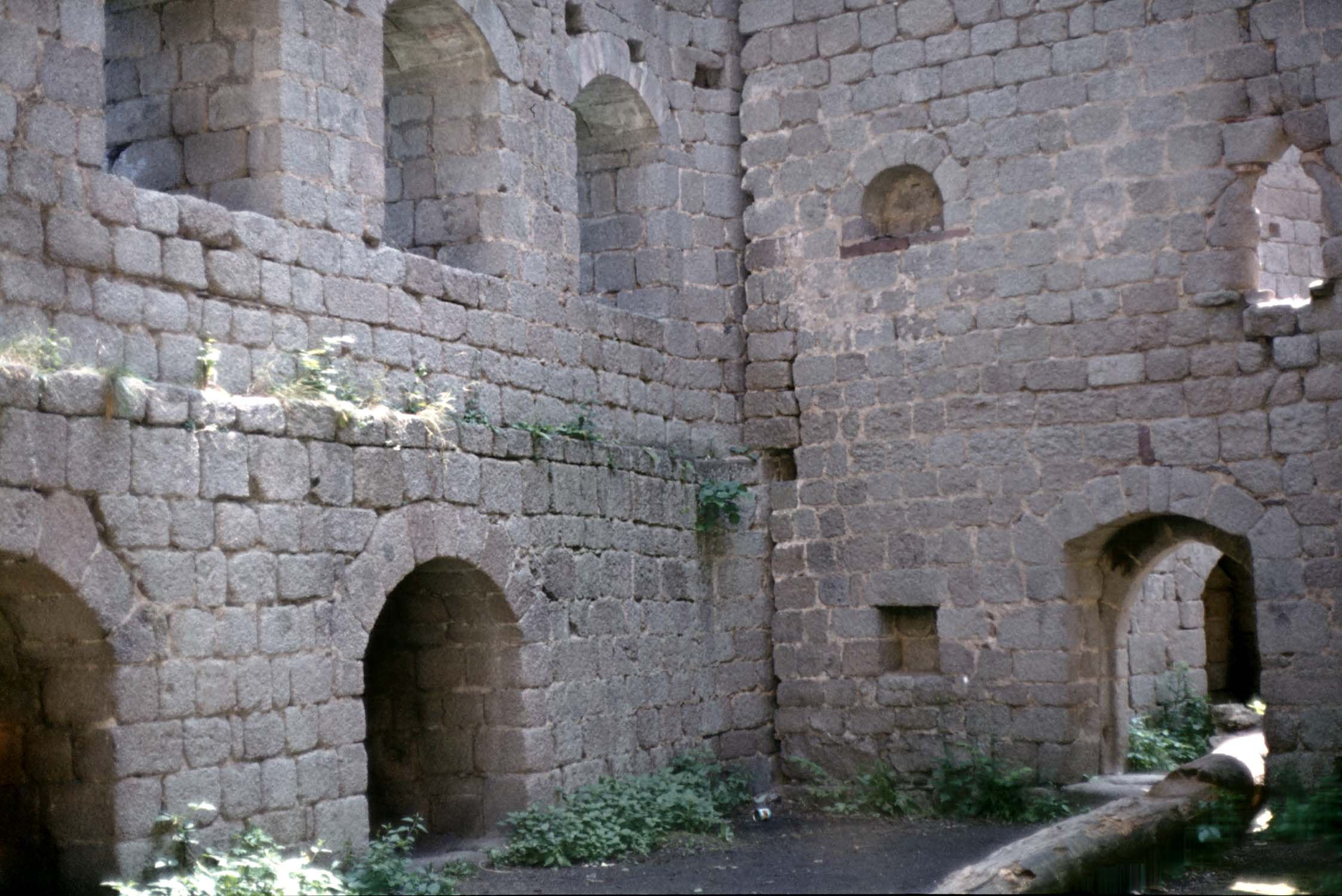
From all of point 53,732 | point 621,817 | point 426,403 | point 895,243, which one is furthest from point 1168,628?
point 53,732

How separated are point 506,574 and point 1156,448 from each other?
4.33 m

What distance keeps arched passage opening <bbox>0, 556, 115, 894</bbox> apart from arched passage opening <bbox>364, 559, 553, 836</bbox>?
99.5 inches

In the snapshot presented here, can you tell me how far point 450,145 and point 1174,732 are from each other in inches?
294

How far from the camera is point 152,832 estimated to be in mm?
7285

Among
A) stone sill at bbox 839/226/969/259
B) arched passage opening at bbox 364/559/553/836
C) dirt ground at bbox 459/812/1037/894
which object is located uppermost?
stone sill at bbox 839/226/969/259

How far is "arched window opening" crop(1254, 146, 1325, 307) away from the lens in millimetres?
14211

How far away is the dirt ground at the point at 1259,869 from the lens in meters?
8.56

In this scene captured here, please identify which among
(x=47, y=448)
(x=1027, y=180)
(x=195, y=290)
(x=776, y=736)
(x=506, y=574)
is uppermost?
(x=1027, y=180)

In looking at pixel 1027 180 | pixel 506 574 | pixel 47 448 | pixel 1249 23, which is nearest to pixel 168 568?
pixel 47 448

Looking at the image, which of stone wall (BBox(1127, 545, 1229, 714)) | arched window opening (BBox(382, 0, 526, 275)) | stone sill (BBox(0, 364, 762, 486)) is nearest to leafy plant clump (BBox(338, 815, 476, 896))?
stone sill (BBox(0, 364, 762, 486))

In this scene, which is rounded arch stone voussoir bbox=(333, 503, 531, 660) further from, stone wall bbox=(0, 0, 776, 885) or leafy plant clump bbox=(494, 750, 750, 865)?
leafy plant clump bbox=(494, 750, 750, 865)

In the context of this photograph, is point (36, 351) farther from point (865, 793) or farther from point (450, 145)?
point (865, 793)

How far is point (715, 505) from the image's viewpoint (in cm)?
1162

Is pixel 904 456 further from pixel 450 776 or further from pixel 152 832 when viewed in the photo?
pixel 152 832
